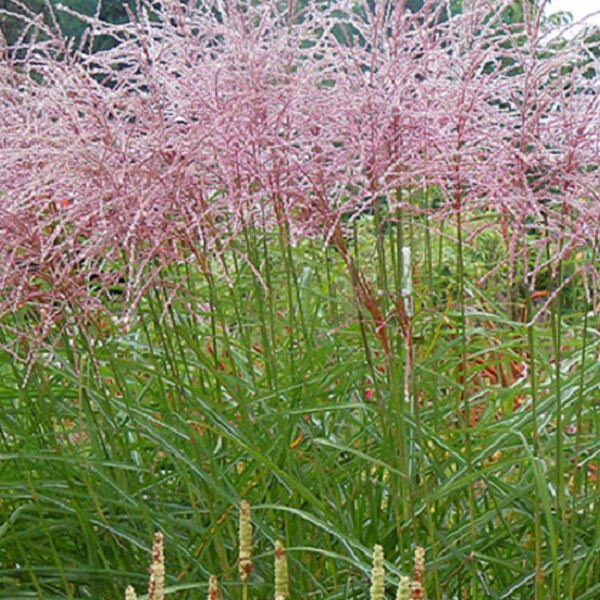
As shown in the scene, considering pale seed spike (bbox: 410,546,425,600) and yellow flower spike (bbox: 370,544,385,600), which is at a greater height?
yellow flower spike (bbox: 370,544,385,600)

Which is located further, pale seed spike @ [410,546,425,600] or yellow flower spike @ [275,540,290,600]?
yellow flower spike @ [275,540,290,600]

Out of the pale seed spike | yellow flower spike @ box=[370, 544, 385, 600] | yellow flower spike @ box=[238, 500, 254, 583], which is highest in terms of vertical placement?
yellow flower spike @ box=[370, 544, 385, 600]

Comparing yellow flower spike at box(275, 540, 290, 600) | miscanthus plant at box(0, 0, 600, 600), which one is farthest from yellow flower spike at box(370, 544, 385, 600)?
miscanthus plant at box(0, 0, 600, 600)

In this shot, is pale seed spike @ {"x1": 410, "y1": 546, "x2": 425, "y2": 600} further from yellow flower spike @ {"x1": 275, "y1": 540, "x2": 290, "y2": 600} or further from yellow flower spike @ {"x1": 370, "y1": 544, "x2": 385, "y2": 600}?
yellow flower spike @ {"x1": 275, "y1": 540, "x2": 290, "y2": 600}

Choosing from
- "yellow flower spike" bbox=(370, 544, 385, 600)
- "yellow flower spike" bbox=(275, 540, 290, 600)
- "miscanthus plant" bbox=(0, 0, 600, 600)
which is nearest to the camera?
"yellow flower spike" bbox=(370, 544, 385, 600)

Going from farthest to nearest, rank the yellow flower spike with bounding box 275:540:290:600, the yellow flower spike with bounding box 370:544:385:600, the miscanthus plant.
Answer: the miscanthus plant < the yellow flower spike with bounding box 275:540:290:600 < the yellow flower spike with bounding box 370:544:385:600

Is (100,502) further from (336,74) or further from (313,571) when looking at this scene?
(336,74)

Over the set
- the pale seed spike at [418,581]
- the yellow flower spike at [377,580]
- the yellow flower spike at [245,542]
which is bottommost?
the yellow flower spike at [245,542]

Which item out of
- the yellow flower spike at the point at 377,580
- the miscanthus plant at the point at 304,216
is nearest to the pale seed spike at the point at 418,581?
the yellow flower spike at the point at 377,580

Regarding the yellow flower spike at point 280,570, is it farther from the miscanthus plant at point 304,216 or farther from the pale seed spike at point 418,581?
the pale seed spike at point 418,581

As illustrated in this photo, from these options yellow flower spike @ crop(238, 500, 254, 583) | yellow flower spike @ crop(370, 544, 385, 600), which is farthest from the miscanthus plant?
yellow flower spike @ crop(370, 544, 385, 600)

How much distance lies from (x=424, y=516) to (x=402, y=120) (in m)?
0.86

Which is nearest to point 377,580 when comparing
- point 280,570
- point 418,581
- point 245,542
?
point 418,581

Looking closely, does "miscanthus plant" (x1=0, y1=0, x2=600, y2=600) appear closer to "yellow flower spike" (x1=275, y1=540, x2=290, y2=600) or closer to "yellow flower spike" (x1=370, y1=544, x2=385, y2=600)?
"yellow flower spike" (x1=275, y1=540, x2=290, y2=600)
